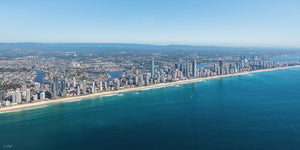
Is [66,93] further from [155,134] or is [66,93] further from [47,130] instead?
[155,134]

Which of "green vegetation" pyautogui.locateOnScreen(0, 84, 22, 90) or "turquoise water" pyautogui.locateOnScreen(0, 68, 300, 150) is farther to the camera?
"green vegetation" pyautogui.locateOnScreen(0, 84, 22, 90)

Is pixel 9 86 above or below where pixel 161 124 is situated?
above

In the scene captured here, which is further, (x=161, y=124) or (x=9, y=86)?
(x=9, y=86)

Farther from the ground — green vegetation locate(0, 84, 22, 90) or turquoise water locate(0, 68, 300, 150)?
green vegetation locate(0, 84, 22, 90)

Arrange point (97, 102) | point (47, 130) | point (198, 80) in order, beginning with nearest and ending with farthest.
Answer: point (47, 130), point (97, 102), point (198, 80)

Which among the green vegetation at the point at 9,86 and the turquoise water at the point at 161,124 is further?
the green vegetation at the point at 9,86

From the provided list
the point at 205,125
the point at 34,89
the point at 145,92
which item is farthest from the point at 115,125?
the point at 34,89

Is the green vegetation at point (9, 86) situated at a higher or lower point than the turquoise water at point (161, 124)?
higher

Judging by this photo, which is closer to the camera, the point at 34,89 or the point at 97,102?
the point at 97,102
